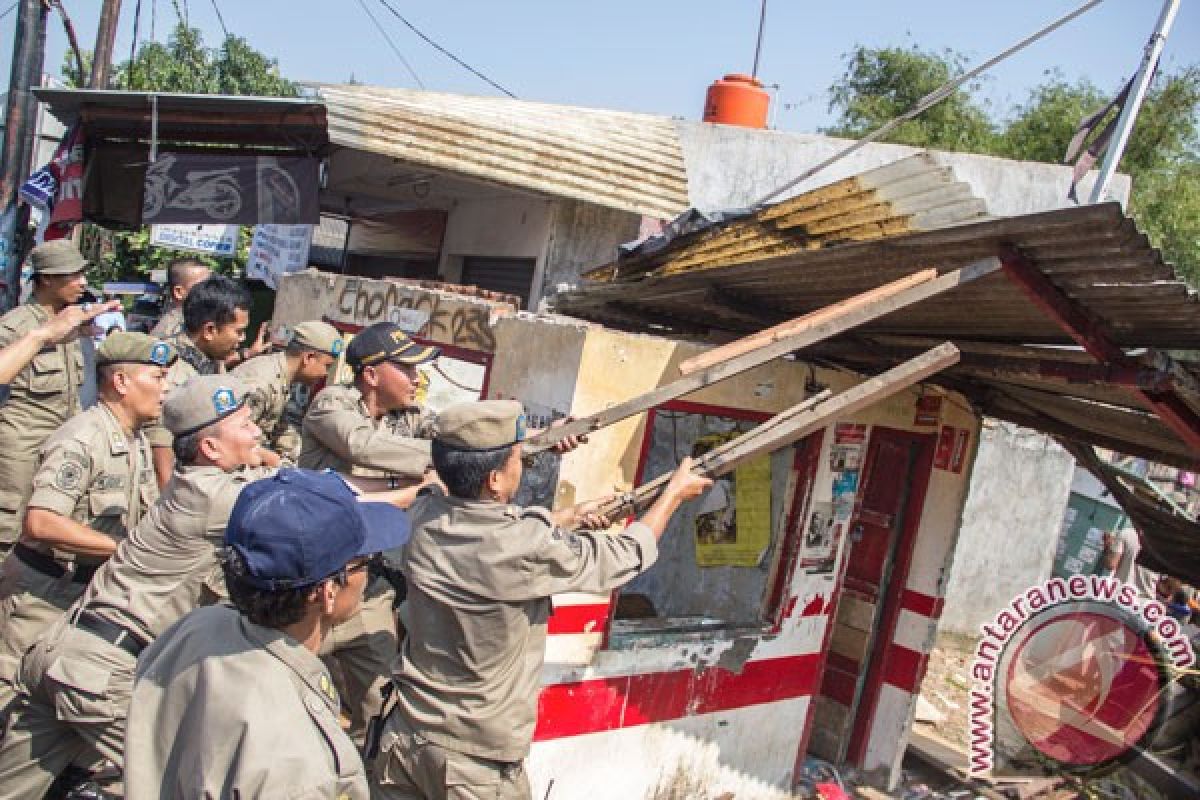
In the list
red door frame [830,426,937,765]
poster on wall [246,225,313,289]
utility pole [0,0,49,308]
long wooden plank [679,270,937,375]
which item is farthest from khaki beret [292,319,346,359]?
poster on wall [246,225,313,289]

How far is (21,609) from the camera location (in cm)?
352

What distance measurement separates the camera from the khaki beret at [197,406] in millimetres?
3152

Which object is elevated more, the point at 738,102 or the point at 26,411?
the point at 738,102

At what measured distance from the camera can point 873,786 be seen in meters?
6.54

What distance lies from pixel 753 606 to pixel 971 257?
2.83 meters

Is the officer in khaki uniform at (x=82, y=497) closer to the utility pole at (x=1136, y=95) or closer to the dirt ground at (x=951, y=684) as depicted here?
the utility pole at (x=1136, y=95)

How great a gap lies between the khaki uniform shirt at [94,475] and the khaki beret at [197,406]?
1.80 ft

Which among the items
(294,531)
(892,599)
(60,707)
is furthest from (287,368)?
(892,599)

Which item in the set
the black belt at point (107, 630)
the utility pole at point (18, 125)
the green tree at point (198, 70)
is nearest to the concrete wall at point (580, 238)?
the utility pole at point (18, 125)

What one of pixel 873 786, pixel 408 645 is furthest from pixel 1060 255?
pixel 873 786

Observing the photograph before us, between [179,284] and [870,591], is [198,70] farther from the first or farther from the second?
[870,591]

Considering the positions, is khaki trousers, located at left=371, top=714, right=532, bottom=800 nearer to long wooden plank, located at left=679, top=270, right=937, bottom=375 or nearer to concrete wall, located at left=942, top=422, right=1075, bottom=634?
long wooden plank, located at left=679, top=270, right=937, bottom=375

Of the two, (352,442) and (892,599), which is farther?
(892,599)

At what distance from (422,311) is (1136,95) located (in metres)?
4.91
